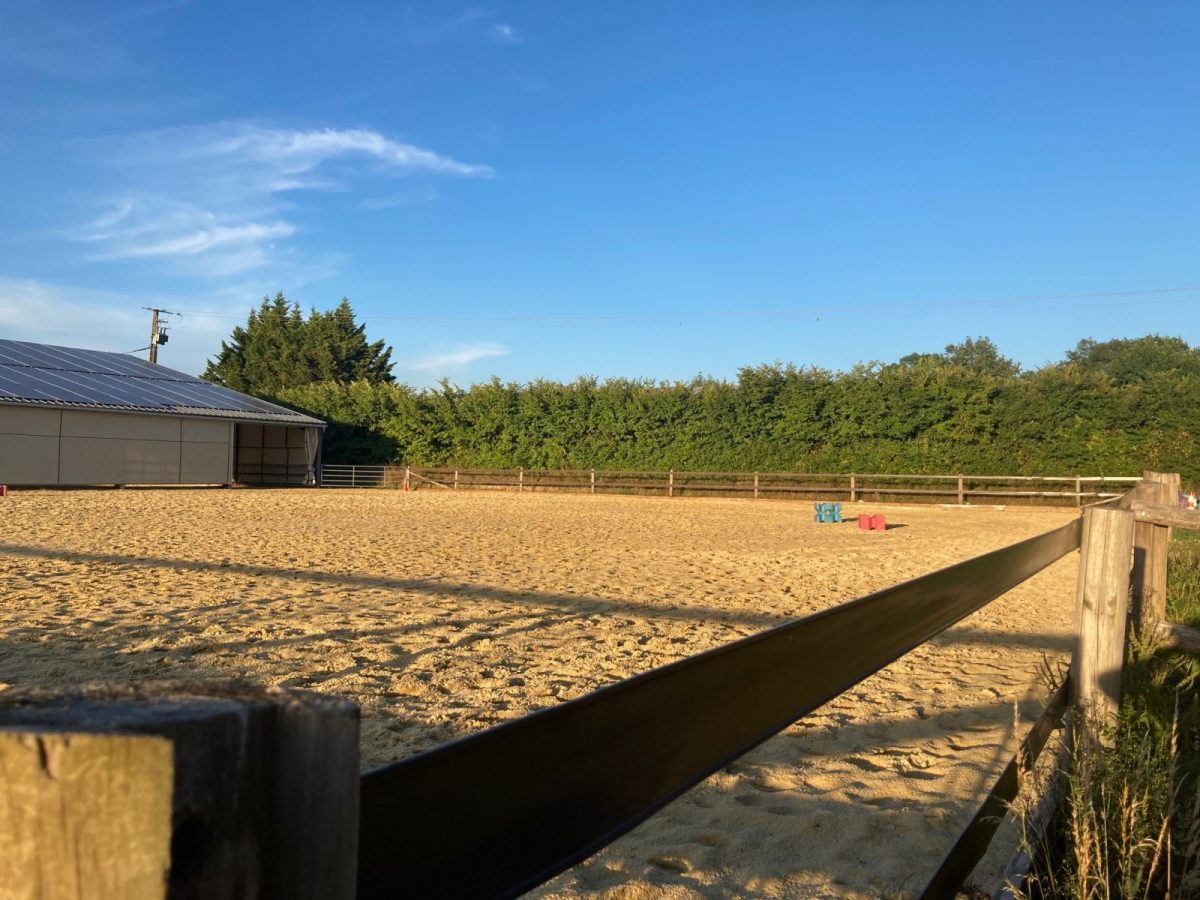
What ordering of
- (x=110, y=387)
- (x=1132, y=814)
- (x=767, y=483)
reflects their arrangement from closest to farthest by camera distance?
(x=1132, y=814) < (x=767, y=483) < (x=110, y=387)

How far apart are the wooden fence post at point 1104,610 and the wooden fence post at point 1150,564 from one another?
1.79 metres

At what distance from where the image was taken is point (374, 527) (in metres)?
13.2

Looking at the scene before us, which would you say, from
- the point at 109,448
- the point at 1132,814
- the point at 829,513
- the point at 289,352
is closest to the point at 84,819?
the point at 1132,814

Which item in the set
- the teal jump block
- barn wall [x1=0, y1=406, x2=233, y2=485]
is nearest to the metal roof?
barn wall [x1=0, y1=406, x2=233, y2=485]

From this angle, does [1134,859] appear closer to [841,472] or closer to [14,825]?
[14,825]

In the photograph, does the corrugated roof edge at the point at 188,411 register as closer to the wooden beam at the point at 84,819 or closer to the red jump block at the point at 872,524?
the red jump block at the point at 872,524

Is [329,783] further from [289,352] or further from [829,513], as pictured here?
[289,352]

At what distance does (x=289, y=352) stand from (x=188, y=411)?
96.7ft

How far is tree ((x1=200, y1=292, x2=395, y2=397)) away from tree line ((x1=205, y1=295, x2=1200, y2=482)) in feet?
72.6

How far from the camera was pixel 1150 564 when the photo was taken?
4.45 metres

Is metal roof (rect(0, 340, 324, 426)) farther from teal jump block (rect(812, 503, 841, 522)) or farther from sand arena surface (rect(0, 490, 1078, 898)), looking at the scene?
teal jump block (rect(812, 503, 841, 522))

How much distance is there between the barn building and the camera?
22250 millimetres

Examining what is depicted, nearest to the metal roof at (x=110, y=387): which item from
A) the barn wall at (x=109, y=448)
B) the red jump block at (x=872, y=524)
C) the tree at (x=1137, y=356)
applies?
the barn wall at (x=109, y=448)

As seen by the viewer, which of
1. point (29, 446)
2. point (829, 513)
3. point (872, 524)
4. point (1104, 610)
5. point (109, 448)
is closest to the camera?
point (1104, 610)
